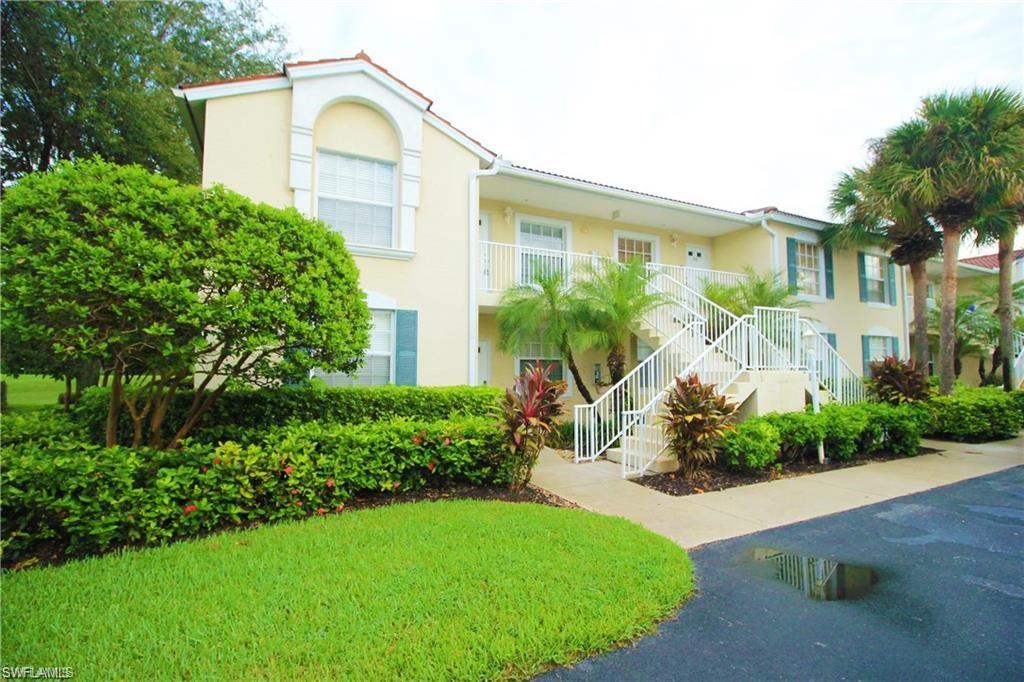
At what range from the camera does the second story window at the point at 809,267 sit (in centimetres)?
1503

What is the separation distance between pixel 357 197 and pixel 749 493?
8322mm

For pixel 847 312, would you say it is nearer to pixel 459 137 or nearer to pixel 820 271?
pixel 820 271

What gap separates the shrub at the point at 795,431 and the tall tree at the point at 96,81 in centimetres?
1419

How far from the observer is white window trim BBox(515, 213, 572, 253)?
12.6 meters

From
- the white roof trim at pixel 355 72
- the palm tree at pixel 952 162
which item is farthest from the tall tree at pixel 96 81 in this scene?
the palm tree at pixel 952 162

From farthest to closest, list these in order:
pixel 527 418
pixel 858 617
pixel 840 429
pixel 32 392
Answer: pixel 32 392 → pixel 840 429 → pixel 527 418 → pixel 858 617

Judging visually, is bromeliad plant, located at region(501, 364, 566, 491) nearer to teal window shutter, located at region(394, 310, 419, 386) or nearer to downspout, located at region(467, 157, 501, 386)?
teal window shutter, located at region(394, 310, 419, 386)

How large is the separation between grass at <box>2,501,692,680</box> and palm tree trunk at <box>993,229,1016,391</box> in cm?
1502

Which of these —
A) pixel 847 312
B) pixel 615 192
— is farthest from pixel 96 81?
pixel 847 312

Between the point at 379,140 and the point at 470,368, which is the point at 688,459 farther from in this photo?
the point at 379,140

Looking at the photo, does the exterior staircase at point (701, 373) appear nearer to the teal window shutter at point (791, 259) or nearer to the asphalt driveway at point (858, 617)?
the asphalt driveway at point (858, 617)

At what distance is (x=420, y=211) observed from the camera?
9367mm

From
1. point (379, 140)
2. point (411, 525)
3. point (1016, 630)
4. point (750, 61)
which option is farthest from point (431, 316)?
point (1016, 630)

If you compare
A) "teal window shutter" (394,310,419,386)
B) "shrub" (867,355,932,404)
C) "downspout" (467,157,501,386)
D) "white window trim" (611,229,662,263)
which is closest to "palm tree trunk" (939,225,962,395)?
"shrub" (867,355,932,404)
